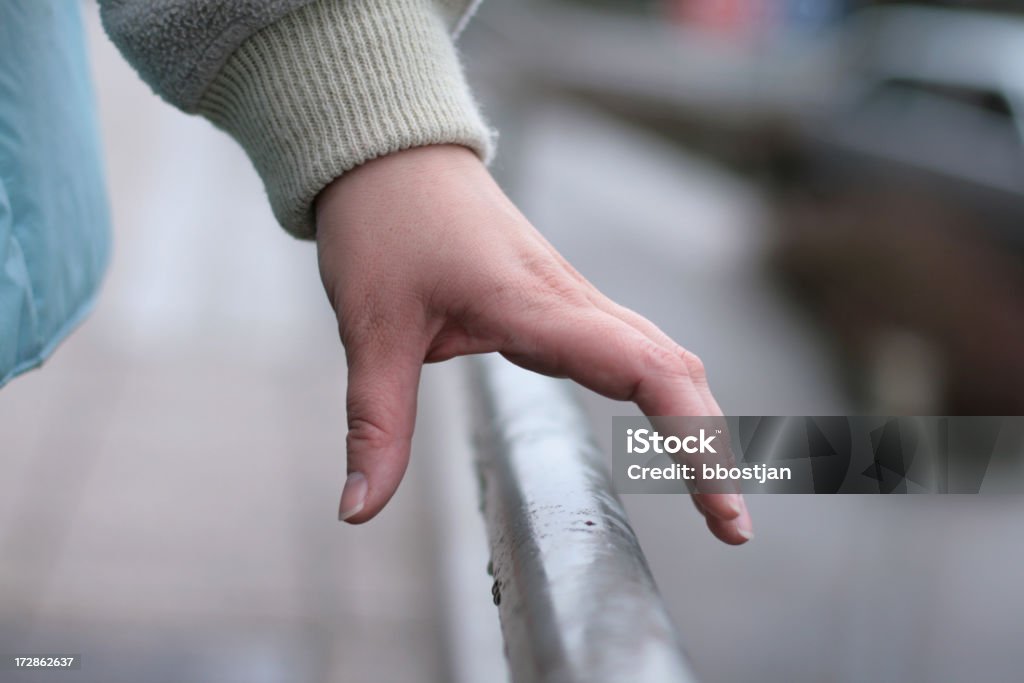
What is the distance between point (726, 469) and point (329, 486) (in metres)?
0.52

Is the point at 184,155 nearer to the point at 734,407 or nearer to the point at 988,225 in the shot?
the point at 734,407

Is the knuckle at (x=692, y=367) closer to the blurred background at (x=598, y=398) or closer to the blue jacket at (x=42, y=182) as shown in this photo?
the blurred background at (x=598, y=398)

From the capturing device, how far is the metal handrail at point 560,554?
0.20 meters

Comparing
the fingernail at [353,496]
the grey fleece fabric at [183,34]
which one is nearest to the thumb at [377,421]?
the fingernail at [353,496]

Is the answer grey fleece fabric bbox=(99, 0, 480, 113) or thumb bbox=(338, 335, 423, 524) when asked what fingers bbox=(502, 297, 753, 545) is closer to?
thumb bbox=(338, 335, 423, 524)

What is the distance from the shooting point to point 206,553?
2.30 feet

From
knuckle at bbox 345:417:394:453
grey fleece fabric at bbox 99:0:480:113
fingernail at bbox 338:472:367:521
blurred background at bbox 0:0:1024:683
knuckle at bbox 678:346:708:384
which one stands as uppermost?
grey fleece fabric at bbox 99:0:480:113

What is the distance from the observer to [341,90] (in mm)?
374

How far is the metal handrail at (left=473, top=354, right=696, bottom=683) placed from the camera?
0.64ft

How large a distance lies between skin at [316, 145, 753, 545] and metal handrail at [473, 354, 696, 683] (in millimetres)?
21

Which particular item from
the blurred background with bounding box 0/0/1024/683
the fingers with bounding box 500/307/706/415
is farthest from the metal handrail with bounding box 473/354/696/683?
the blurred background with bounding box 0/0/1024/683

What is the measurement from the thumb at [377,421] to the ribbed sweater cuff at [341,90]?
8 centimetres

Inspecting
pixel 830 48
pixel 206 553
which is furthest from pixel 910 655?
pixel 830 48

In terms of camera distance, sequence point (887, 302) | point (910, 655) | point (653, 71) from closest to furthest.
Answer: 1. point (910, 655)
2. point (887, 302)
3. point (653, 71)
